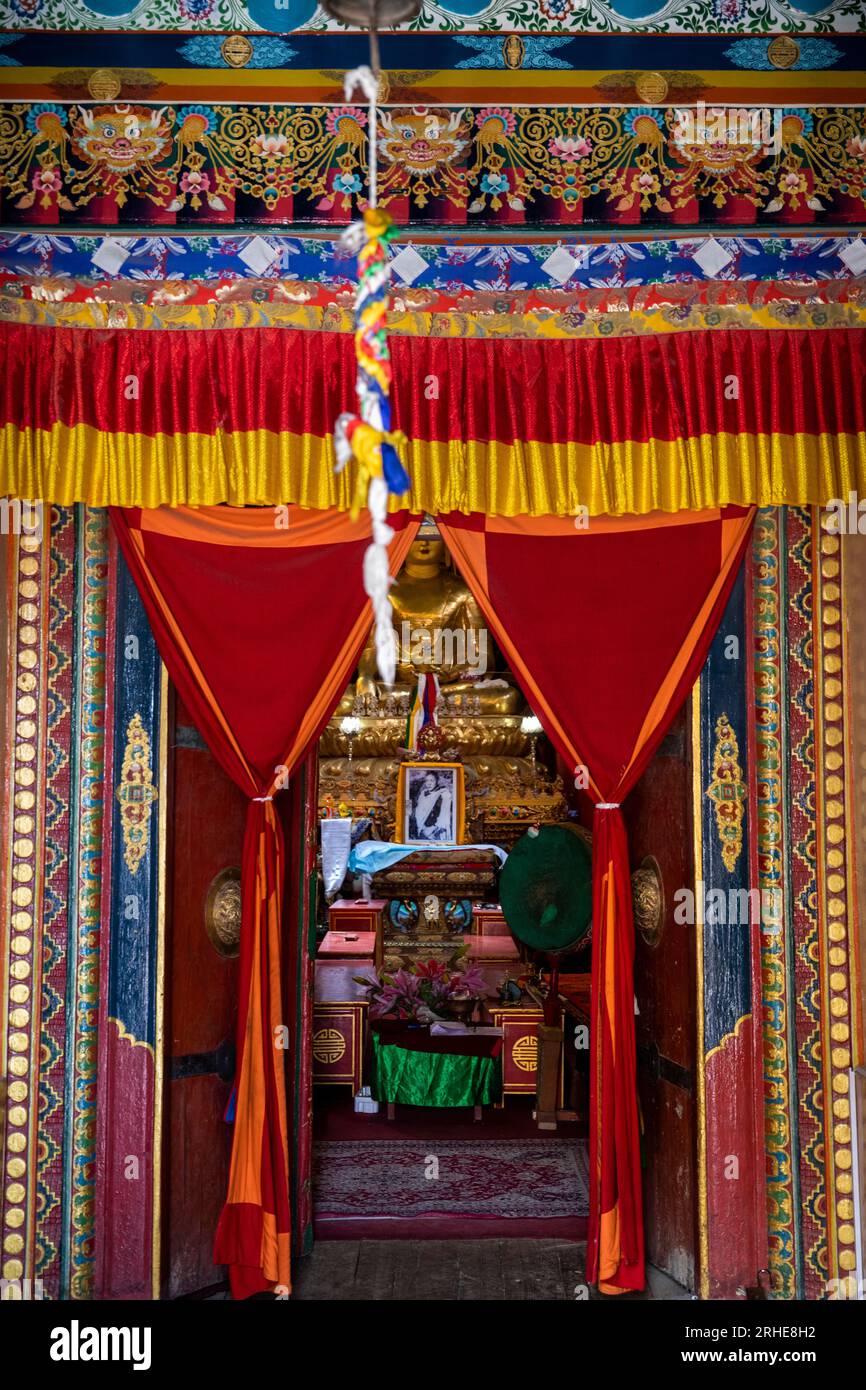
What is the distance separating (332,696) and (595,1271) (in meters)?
2.08

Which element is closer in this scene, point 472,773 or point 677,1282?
point 677,1282

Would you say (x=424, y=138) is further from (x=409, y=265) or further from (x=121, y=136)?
(x=121, y=136)

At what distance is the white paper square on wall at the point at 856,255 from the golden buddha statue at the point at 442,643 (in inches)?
282

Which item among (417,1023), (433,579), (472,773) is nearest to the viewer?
(417,1023)

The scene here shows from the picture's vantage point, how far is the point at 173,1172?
12.6 feet

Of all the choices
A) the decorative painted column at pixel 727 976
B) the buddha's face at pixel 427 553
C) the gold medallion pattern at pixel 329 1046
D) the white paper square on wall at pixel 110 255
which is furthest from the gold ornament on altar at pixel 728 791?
the buddha's face at pixel 427 553

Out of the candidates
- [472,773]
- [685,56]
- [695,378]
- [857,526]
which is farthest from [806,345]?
[472,773]

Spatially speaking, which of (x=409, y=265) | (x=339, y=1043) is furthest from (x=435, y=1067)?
(x=409, y=265)

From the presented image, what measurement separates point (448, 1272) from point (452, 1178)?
872mm

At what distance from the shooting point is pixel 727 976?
12.7 feet

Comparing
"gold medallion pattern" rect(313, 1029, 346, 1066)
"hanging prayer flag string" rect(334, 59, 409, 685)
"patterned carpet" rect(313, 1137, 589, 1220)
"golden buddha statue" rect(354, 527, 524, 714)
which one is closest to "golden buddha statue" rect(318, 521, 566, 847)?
"golden buddha statue" rect(354, 527, 524, 714)

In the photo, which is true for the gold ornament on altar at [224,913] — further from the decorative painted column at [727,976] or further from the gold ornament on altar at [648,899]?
the decorative painted column at [727,976]

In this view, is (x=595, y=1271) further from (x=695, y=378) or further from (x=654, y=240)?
(x=654, y=240)

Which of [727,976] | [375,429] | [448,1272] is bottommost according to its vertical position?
[448,1272]
